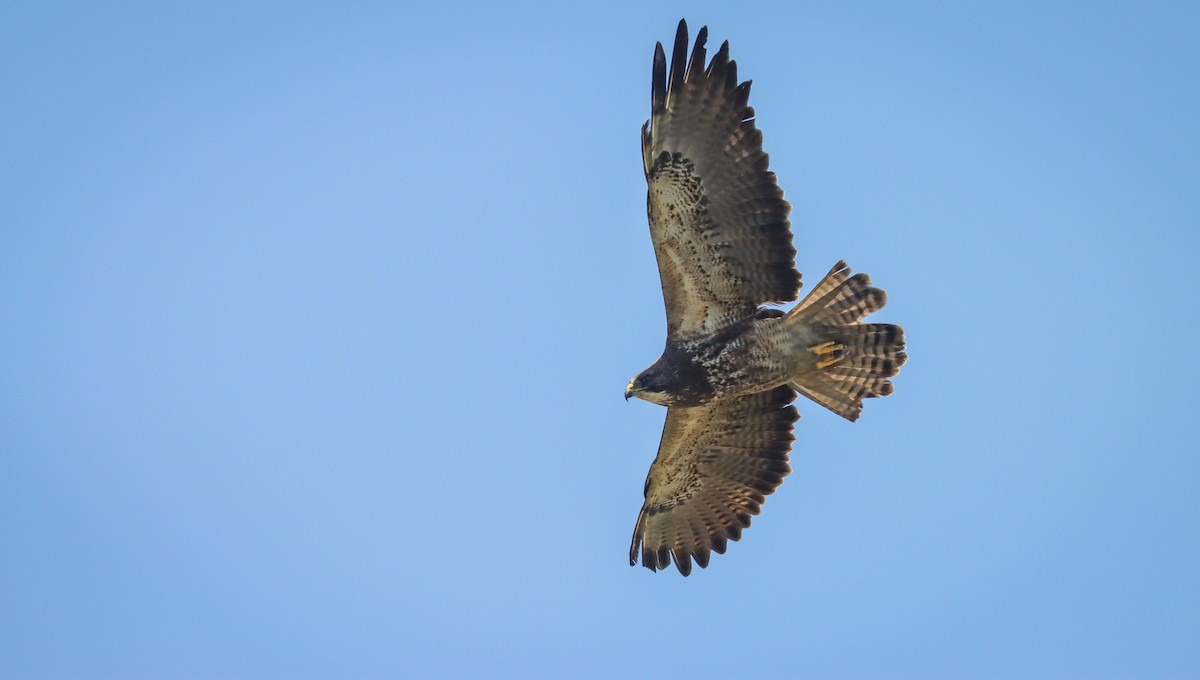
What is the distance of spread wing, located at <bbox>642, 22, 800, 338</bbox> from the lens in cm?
1217

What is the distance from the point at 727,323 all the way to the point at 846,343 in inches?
44.5

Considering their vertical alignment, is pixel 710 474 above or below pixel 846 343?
below

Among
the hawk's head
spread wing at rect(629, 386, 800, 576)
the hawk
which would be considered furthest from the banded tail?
the hawk's head

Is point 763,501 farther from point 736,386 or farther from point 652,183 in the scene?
point 652,183

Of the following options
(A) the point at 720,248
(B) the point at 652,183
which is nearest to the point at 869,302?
(A) the point at 720,248

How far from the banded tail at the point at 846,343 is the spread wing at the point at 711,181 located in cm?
32

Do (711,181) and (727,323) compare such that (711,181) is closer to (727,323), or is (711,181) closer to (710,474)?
(727,323)

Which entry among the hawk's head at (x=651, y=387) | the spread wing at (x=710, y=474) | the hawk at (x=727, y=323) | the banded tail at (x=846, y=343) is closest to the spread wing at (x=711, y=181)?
the hawk at (x=727, y=323)

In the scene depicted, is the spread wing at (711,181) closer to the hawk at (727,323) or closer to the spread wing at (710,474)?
the hawk at (727,323)

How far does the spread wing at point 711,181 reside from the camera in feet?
39.9

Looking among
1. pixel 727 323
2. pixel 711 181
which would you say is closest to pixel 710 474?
pixel 727 323

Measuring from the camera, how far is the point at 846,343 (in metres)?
12.9

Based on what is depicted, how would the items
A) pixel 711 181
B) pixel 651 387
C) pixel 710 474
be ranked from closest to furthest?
pixel 711 181, pixel 651 387, pixel 710 474

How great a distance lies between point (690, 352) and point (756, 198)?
157cm
